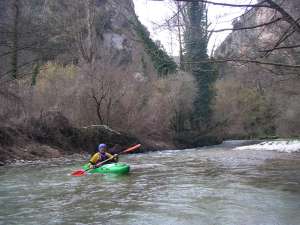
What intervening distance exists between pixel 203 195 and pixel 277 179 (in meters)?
3.27

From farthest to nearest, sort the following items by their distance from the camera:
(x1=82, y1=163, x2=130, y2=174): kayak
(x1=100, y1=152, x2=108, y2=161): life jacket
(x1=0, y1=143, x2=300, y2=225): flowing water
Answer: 1. (x1=100, y1=152, x2=108, y2=161): life jacket
2. (x1=82, y1=163, x2=130, y2=174): kayak
3. (x1=0, y1=143, x2=300, y2=225): flowing water

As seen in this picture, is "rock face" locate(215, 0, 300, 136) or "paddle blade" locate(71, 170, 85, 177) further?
"paddle blade" locate(71, 170, 85, 177)

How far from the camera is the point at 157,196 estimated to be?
10109mm

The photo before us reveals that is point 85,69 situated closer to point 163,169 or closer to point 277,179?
point 163,169

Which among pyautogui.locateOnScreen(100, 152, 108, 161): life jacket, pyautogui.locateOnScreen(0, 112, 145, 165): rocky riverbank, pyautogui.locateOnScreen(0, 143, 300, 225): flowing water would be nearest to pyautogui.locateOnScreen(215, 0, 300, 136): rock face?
pyautogui.locateOnScreen(0, 143, 300, 225): flowing water

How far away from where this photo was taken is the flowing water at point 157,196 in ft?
25.7

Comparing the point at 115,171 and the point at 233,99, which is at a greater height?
the point at 233,99

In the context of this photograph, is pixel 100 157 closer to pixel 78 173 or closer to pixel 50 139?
pixel 78 173

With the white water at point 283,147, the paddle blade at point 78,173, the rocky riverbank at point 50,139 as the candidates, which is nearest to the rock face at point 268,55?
the white water at point 283,147

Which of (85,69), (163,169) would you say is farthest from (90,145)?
(163,169)

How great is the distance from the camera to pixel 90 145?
24.3 m

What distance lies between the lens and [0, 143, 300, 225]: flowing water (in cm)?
785

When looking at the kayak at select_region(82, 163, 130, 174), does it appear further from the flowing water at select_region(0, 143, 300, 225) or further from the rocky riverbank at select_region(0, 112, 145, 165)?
A: the rocky riverbank at select_region(0, 112, 145, 165)

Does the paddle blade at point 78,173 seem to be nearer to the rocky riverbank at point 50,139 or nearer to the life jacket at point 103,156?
the life jacket at point 103,156
